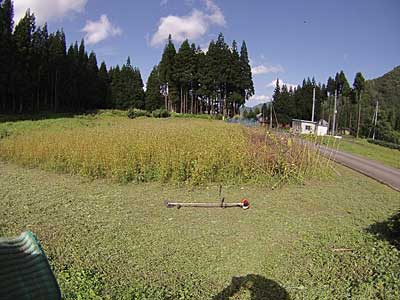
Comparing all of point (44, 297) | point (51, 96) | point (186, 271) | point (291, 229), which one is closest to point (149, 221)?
point (186, 271)

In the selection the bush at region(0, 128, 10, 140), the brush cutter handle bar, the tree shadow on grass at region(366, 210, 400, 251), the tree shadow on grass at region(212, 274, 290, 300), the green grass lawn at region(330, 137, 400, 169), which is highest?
the bush at region(0, 128, 10, 140)

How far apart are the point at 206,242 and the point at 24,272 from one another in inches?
109

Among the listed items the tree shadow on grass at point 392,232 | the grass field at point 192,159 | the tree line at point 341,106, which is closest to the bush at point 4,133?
the grass field at point 192,159

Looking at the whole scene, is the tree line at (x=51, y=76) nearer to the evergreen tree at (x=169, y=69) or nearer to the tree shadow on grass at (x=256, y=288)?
the evergreen tree at (x=169, y=69)

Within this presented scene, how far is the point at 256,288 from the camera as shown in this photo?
284 centimetres

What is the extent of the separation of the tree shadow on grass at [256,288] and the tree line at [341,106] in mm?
41342

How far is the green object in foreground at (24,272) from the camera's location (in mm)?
1199

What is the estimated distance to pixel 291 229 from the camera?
427 cm

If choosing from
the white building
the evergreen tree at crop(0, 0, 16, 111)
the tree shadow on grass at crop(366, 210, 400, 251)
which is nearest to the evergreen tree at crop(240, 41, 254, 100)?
the white building

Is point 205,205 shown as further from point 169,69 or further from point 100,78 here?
point 100,78

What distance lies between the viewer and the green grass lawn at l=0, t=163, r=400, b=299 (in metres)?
2.77

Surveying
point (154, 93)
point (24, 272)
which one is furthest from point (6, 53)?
point (24, 272)

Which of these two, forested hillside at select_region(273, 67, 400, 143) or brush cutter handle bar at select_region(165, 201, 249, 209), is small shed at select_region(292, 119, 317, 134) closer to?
brush cutter handle bar at select_region(165, 201, 249, 209)

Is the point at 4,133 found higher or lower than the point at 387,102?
lower
